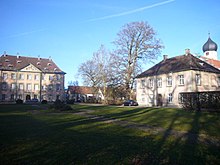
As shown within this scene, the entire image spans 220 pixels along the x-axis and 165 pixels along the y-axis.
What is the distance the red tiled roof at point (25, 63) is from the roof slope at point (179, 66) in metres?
39.6

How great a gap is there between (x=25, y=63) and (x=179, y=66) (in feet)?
176

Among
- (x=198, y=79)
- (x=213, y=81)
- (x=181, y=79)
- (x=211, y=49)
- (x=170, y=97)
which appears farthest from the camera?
(x=211, y=49)

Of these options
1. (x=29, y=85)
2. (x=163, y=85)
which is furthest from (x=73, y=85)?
(x=163, y=85)

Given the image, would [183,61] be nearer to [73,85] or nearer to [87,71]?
[87,71]

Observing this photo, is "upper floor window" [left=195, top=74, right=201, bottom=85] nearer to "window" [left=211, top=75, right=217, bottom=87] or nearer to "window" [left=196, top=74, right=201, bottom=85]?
"window" [left=196, top=74, right=201, bottom=85]

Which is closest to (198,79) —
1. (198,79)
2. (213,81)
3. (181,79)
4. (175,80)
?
(198,79)

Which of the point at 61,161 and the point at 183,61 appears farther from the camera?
the point at 183,61

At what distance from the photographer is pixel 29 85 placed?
67.8m

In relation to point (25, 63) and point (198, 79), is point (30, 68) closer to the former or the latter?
point (25, 63)

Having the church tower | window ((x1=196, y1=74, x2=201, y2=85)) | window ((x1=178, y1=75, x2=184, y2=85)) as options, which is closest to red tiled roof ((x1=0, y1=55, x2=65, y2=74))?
window ((x1=178, y1=75, x2=184, y2=85))

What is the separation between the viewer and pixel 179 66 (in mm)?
37469

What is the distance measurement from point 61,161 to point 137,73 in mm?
38780

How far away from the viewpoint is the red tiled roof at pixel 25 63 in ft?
215

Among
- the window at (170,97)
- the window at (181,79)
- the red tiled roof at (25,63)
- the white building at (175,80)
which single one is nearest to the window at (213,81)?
the white building at (175,80)
